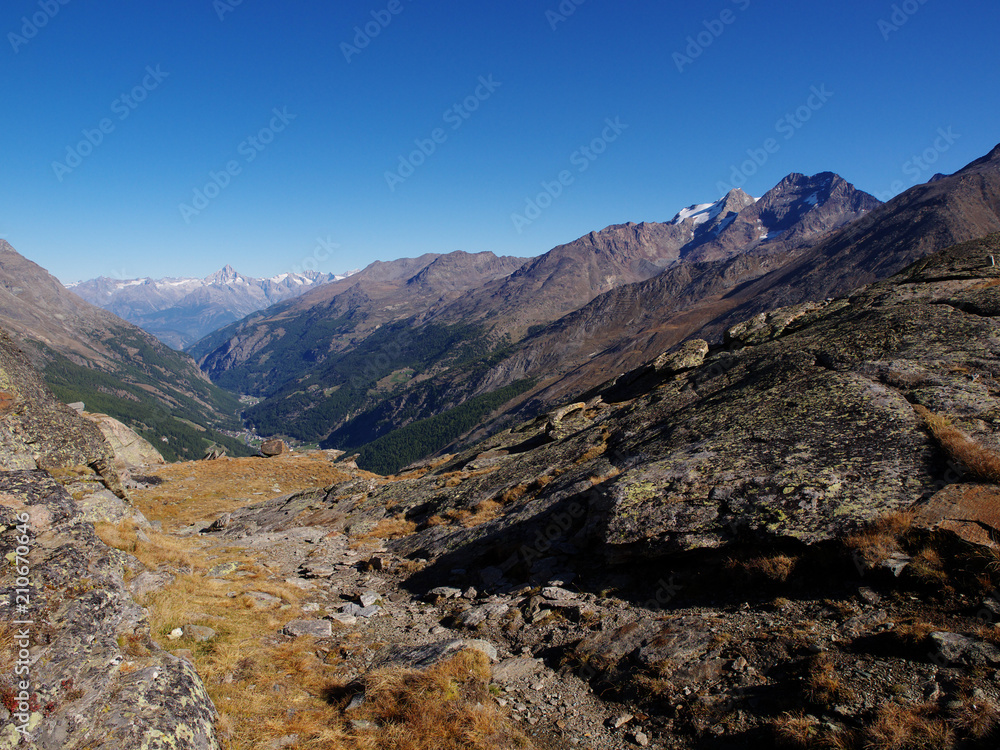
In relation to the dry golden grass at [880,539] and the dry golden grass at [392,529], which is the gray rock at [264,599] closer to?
the dry golden grass at [392,529]

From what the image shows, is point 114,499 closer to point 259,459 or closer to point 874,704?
point 874,704

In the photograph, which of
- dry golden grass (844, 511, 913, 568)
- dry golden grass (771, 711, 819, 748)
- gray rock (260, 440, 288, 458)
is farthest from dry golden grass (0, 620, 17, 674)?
gray rock (260, 440, 288, 458)

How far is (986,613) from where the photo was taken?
889cm

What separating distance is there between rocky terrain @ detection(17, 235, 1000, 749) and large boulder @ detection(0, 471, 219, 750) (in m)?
1.66

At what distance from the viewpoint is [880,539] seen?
10.8 meters

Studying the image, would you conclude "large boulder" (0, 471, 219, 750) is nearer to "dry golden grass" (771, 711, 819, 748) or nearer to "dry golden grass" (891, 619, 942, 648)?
"dry golden grass" (771, 711, 819, 748)

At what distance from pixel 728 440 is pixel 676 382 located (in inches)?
486

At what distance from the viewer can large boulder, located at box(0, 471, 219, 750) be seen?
7.28 m

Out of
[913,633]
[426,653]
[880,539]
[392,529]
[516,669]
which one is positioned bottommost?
[516,669]

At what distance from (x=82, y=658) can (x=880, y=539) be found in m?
16.7

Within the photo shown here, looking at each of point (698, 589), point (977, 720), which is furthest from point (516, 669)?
point (977, 720)

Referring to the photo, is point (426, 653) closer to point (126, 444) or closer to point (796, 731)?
point (796, 731)

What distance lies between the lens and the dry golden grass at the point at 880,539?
10633 millimetres

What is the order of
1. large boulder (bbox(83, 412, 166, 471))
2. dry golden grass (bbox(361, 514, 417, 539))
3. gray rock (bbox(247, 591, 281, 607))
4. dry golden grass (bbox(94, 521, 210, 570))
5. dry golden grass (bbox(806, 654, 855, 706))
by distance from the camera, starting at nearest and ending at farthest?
dry golden grass (bbox(806, 654, 855, 706))
gray rock (bbox(247, 591, 281, 607))
dry golden grass (bbox(94, 521, 210, 570))
dry golden grass (bbox(361, 514, 417, 539))
large boulder (bbox(83, 412, 166, 471))
